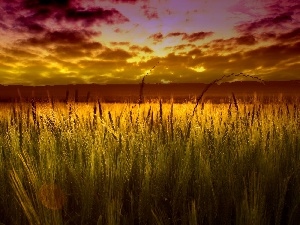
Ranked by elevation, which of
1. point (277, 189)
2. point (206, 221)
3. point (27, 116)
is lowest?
point (206, 221)

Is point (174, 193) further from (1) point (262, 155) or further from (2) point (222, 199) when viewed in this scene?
(1) point (262, 155)

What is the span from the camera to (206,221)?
6.36 feet

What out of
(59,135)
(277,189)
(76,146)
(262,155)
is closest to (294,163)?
(262,155)

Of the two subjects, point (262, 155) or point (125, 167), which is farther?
point (262, 155)

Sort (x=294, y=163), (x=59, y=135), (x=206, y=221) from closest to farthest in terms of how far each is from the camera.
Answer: (x=206, y=221) → (x=294, y=163) → (x=59, y=135)

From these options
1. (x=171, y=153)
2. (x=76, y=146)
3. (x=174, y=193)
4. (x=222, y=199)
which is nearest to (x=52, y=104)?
(x=76, y=146)

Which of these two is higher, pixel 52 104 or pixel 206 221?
pixel 52 104

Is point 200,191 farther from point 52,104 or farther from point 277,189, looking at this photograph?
point 52,104

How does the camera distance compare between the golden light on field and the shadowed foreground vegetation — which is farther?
the shadowed foreground vegetation

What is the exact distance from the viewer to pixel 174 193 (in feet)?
6.93

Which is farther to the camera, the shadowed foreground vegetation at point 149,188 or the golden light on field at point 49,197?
the shadowed foreground vegetation at point 149,188

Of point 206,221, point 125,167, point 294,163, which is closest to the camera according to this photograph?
point 206,221

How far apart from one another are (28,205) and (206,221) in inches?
36.3

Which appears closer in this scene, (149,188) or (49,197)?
(49,197)
